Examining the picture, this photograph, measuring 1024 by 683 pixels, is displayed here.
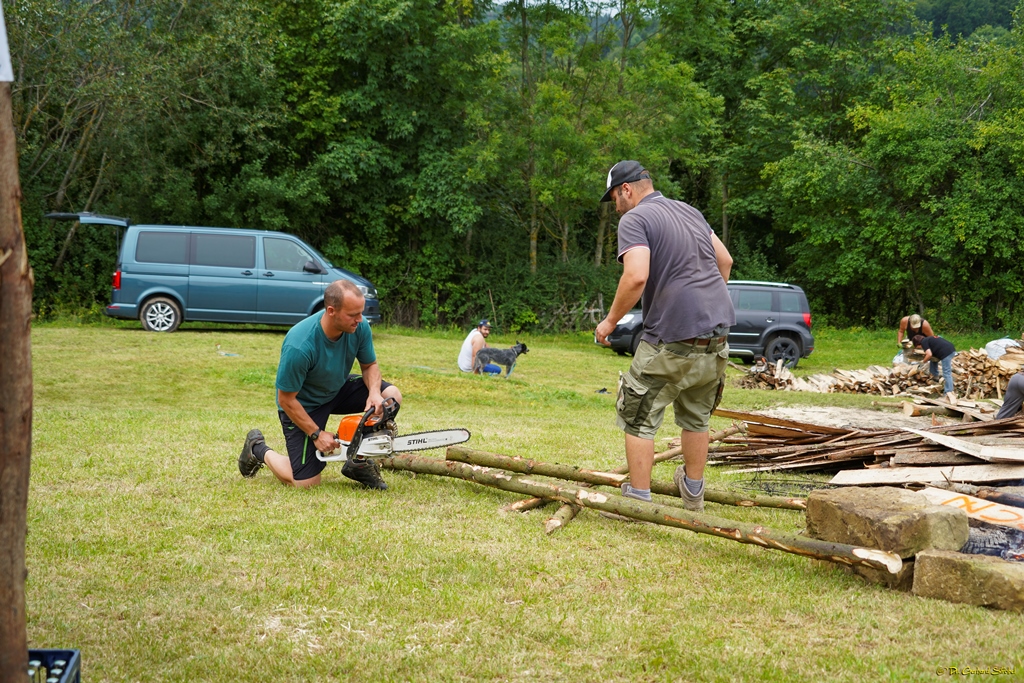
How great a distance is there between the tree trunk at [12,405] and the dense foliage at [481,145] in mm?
17557

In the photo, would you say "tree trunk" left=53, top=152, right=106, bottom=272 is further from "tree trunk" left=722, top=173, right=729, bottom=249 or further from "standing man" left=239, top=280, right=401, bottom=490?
"tree trunk" left=722, top=173, right=729, bottom=249

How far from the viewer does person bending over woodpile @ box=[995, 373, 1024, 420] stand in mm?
6992

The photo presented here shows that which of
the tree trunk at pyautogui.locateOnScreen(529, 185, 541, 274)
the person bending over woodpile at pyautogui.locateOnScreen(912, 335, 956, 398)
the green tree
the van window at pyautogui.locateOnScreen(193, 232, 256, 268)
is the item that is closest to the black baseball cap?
the person bending over woodpile at pyautogui.locateOnScreen(912, 335, 956, 398)

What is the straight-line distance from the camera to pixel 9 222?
2.00 meters

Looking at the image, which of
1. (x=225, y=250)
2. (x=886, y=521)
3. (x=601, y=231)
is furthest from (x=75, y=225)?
(x=886, y=521)

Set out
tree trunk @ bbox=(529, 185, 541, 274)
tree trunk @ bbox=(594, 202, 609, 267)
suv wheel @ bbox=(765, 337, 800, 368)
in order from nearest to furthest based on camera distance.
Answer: suv wheel @ bbox=(765, 337, 800, 368), tree trunk @ bbox=(529, 185, 541, 274), tree trunk @ bbox=(594, 202, 609, 267)

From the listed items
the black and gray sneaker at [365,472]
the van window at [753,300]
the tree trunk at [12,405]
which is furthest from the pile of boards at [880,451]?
the van window at [753,300]

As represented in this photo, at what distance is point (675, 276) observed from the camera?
186 inches

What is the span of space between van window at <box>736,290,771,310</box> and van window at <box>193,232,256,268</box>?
10.2m

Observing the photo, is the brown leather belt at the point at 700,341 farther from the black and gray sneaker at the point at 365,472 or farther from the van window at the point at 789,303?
the van window at the point at 789,303

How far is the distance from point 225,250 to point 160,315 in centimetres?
180

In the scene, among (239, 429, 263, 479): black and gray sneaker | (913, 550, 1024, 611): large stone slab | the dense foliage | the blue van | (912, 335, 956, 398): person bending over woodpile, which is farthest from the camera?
the dense foliage

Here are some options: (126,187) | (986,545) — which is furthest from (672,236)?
(126,187)

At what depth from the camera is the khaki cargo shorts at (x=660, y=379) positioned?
4.64 meters
